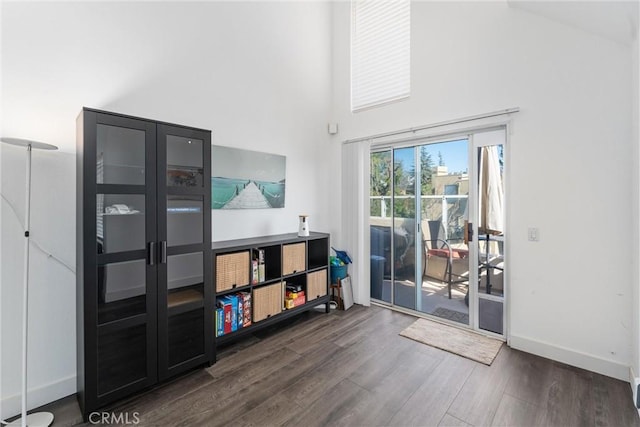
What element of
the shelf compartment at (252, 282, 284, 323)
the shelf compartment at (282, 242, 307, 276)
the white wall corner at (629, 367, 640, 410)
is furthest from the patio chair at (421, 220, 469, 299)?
the shelf compartment at (252, 282, 284, 323)

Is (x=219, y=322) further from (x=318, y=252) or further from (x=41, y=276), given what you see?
(x=318, y=252)

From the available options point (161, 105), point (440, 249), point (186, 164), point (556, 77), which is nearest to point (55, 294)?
point (186, 164)

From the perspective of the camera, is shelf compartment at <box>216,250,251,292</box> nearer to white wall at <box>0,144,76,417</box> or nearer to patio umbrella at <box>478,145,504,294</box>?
white wall at <box>0,144,76,417</box>

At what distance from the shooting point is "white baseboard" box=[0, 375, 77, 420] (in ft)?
6.04

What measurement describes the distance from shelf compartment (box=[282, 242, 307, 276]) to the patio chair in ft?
5.10

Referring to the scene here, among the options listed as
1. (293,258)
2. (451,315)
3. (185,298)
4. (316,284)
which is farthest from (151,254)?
(451,315)

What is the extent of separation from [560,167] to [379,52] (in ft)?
8.66

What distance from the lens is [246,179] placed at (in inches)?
126

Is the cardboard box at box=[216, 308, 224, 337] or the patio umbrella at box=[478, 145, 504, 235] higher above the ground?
the patio umbrella at box=[478, 145, 504, 235]

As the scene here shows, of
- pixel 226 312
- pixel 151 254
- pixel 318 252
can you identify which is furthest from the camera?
pixel 318 252

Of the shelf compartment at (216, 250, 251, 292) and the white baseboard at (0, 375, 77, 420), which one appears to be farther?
the shelf compartment at (216, 250, 251, 292)

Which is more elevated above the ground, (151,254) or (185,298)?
(151,254)

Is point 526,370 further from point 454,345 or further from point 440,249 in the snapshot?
point 440,249

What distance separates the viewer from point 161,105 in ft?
8.46
